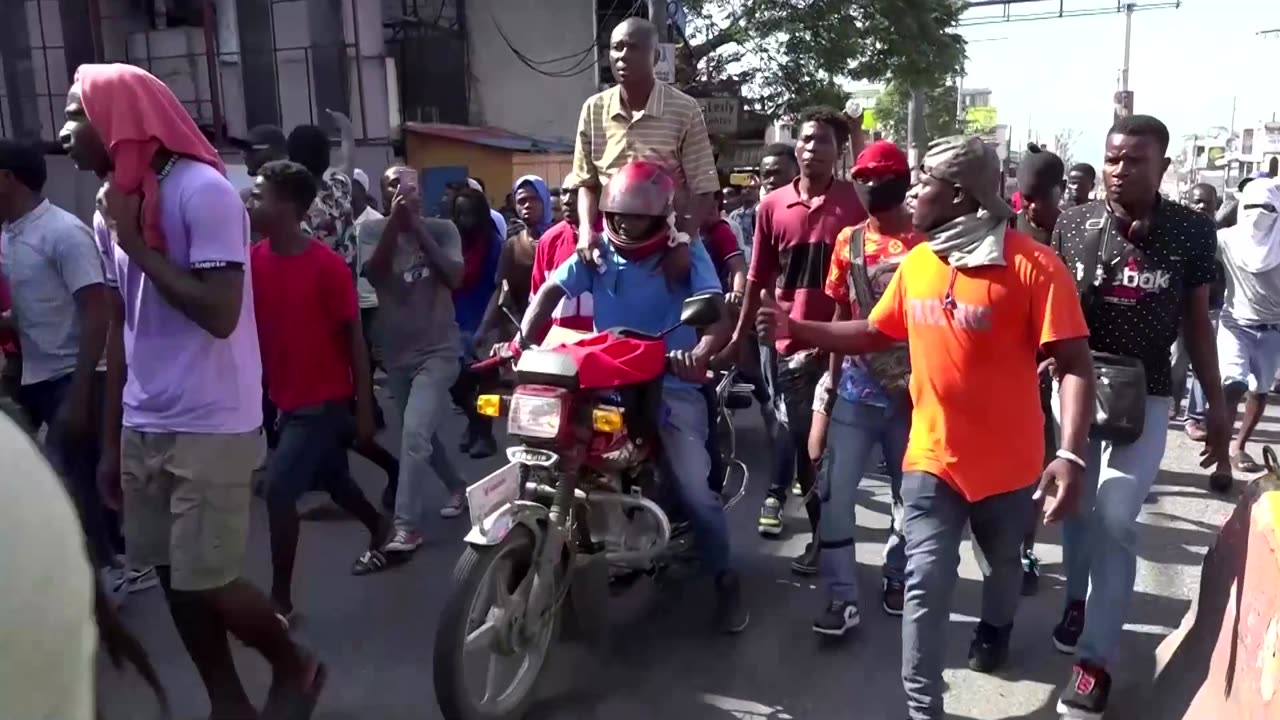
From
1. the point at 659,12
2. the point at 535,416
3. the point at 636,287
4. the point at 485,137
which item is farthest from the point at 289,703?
the point at 485,137

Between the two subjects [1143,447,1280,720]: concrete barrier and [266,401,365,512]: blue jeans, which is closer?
[1143,447,1280,720]: concrete barrier

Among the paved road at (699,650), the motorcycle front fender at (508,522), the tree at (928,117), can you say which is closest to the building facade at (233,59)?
the paved road at (699,650)

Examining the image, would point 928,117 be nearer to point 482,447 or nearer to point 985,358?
point 482,447

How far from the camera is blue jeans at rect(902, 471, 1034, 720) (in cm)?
327

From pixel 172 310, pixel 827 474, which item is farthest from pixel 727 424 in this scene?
pixel 172 310

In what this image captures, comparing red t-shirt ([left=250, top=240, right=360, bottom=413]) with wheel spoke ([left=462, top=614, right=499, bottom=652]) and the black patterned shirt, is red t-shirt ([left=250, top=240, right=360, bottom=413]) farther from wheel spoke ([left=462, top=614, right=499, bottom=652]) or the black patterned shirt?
the black patterned shirt

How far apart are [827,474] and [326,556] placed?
8.45 ft

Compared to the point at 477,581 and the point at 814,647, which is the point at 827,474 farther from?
the point at 477,581

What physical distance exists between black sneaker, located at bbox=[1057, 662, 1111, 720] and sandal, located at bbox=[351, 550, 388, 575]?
300 centimetres

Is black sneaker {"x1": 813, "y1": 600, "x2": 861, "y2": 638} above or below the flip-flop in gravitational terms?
below

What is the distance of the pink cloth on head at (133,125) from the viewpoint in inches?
112

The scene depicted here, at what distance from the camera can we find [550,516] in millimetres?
3578

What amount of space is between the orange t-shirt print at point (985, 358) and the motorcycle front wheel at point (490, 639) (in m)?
1.32

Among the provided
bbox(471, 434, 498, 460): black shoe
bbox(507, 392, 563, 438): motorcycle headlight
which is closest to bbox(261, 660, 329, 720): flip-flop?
bbox(507, 392, 563, 438): motorcycle headlight
